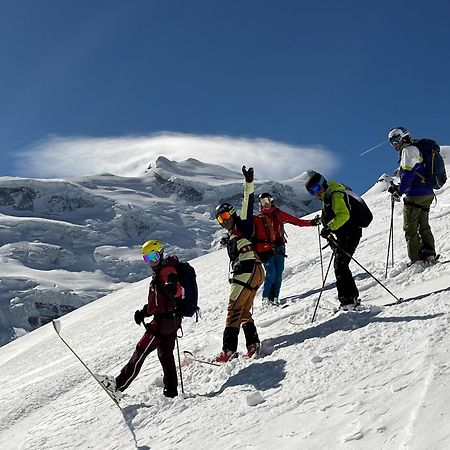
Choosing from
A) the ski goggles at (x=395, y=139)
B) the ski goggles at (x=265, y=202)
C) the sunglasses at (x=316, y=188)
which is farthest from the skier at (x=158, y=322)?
the ski goggles at (x=265, y=202)

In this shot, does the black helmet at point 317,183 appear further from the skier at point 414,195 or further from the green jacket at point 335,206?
the skier at point 414,195

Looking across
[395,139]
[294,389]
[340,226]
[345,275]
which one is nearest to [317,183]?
[340,226]

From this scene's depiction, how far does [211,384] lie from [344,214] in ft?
7.66

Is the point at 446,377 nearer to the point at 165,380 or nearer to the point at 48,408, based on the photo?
the point at 165,380

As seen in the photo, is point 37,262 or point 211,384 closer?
point 211,384

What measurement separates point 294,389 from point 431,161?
4.21 m

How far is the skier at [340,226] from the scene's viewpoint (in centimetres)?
665

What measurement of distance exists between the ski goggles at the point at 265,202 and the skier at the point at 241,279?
321 centimetres

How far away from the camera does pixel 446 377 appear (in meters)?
4.18

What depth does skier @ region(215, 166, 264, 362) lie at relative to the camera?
21.6 ft

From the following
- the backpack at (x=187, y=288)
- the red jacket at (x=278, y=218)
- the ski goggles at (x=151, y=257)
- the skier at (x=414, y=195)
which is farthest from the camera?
the red jacket at (x=278, y=218)

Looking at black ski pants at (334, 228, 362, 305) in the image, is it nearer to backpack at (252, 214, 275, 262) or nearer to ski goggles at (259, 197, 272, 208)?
backpack at (252, 214, 275, 262)

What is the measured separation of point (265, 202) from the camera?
9.97 meters

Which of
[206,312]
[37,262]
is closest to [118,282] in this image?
[37,262]
